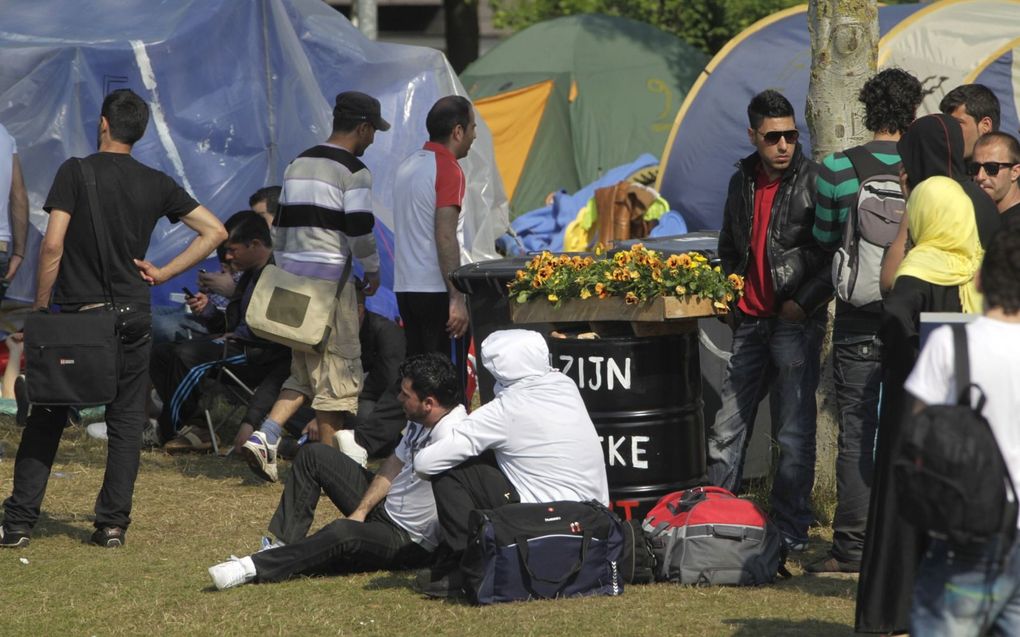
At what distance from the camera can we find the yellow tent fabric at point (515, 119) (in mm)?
17266

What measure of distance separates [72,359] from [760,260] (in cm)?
295

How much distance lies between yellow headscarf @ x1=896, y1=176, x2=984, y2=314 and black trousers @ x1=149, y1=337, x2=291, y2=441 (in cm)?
484

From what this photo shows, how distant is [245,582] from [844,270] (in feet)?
8.72

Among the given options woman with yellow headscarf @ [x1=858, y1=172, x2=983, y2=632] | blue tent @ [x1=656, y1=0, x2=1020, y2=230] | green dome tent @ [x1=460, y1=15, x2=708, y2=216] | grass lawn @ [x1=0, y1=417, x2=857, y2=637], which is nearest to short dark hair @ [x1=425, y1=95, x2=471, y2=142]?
grass lawn @ [x1=0, y1=417, x2=857, y2=637]

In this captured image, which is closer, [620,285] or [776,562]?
[776,562]

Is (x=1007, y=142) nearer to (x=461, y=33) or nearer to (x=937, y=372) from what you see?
(x=937, y=372)

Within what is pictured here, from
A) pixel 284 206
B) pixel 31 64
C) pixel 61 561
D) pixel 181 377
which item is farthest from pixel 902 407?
pixel 31 64

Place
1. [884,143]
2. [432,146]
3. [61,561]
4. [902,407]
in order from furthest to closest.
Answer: [432,146]
[61,561]
[884,143]
[902,407]

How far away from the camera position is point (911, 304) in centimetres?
471

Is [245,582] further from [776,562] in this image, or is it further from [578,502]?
[776,562]

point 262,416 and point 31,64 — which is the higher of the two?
point 31,64

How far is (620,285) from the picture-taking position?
641 centimetres

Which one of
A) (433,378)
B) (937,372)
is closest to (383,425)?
(433,378)

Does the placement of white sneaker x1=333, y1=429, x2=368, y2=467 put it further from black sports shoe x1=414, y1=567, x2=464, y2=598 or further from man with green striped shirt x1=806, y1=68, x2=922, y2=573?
man with green striped shirt x1=806, y1=68, x2=922, y2=573
